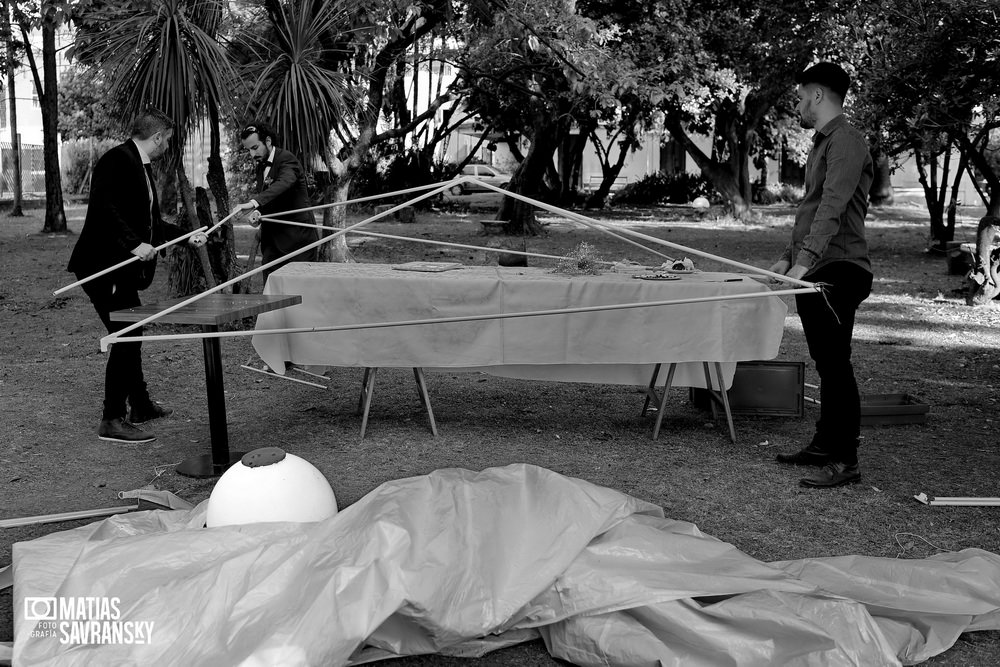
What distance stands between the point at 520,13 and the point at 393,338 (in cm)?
643

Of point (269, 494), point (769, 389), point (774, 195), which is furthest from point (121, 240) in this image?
point (774, 195)

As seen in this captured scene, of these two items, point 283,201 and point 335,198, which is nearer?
point 283,201

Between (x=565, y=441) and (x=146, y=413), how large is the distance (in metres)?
2.32

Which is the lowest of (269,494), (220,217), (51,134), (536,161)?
(269,494)

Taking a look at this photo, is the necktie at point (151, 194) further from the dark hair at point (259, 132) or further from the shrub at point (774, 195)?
the shrub at point (774, 195)

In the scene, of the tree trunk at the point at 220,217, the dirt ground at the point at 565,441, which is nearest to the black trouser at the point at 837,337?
the dirt ground at the point at 565,441

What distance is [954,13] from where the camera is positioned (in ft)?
29.3

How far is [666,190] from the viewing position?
27484 mm

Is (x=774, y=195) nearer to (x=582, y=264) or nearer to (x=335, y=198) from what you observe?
(x=335, y=198)

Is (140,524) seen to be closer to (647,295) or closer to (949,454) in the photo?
(647,295)

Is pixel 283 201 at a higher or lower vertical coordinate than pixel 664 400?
higher

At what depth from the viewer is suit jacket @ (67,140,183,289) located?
4.83 metres

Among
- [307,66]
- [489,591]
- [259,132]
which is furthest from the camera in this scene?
[307,66]

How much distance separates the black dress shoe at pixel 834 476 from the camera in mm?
4336
